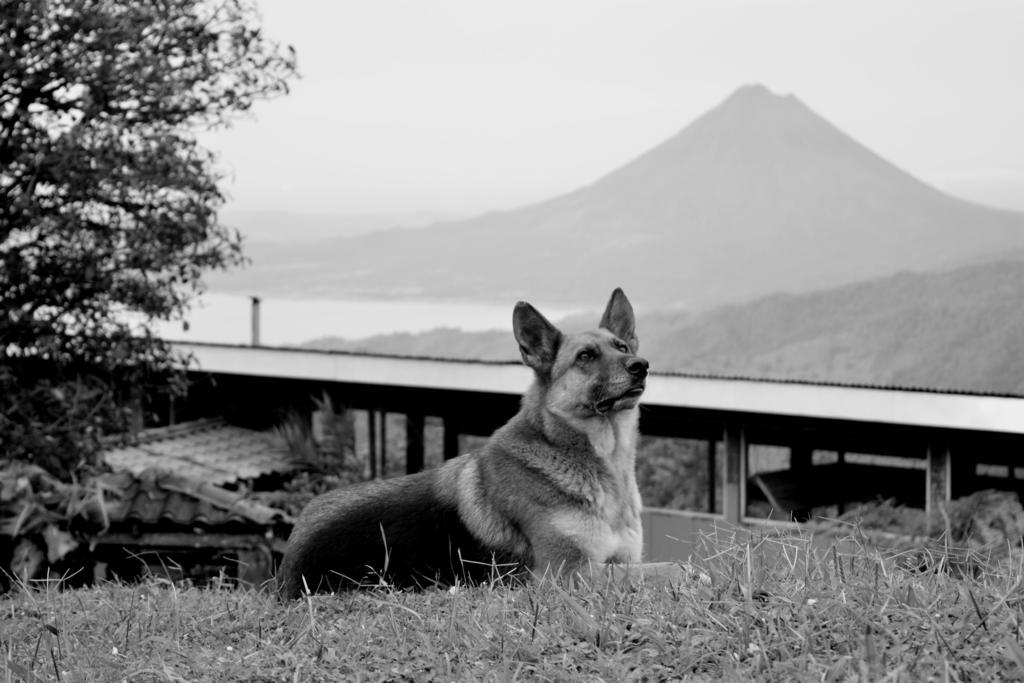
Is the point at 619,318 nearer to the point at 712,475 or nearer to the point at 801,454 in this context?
the point at 801,454

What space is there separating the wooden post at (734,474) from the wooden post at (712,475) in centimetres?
23

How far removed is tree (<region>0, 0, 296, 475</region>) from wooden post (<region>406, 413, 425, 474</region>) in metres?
5.55

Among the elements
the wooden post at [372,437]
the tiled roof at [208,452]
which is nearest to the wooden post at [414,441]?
the wooden post at [372,437]

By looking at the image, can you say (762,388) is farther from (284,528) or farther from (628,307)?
(628,307)

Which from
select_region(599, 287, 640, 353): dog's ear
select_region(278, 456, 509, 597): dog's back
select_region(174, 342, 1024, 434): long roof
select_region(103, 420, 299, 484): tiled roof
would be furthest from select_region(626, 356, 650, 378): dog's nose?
select_region(103, 420, 299, 484): tiled roof

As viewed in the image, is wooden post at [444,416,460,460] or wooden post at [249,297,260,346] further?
wooden post at [249,297,260,346]

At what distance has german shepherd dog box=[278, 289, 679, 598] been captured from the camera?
24.2ft

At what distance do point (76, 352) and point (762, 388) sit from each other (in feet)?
30.4

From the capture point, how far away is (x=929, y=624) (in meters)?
5.02

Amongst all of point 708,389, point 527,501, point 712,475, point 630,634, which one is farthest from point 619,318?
point 712,475

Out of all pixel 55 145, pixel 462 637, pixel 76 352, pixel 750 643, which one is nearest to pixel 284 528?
pixel 76 352

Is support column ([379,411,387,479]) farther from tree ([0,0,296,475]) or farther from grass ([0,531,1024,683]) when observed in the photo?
grass ([0,531,1024,683])

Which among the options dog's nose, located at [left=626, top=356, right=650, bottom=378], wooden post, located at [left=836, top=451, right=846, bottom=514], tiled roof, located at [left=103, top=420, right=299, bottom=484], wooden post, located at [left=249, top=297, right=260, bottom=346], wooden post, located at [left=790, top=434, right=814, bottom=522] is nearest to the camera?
dog's nose, located at [left=626, top=356, right=650, bottom=378]

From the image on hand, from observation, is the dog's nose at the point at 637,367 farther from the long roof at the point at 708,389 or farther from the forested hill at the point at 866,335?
the forested hill at the point at 866,335
